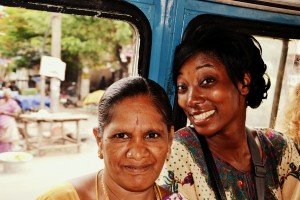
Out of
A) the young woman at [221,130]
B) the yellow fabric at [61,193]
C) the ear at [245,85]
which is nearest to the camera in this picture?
the yellow fabric at [61,193]

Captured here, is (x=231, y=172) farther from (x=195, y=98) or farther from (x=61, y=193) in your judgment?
(x=61, y=193)

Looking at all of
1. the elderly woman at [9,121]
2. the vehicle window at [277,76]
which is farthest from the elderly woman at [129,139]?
the elderly woman at [9,121]

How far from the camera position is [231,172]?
2113 millimetres

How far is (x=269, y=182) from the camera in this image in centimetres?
218

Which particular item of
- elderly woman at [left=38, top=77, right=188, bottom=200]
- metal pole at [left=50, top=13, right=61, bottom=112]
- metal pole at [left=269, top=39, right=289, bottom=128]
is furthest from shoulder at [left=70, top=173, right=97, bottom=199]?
metal pole at [left=269, top=39, right=289, bottom=128]

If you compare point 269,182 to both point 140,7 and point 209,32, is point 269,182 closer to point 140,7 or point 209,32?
point 209,32

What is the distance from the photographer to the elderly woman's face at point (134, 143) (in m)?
1.40

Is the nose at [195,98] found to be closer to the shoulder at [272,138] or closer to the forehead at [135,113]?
the forehead at [135,113]

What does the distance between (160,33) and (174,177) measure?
932mm

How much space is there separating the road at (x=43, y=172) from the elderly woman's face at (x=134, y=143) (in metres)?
3.80

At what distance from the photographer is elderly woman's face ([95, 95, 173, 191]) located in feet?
4.61

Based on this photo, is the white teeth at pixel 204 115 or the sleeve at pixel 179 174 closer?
the sleeve at pixel 179 174

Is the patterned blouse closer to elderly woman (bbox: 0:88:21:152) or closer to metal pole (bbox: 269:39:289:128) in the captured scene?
metal pole (bbox: 269:39:289:128)

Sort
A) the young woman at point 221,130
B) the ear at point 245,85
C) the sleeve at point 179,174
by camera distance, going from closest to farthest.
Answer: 1. the sleeve at point 179,174
2. the young woman at point 221,130
3. the ear at point 245,85
